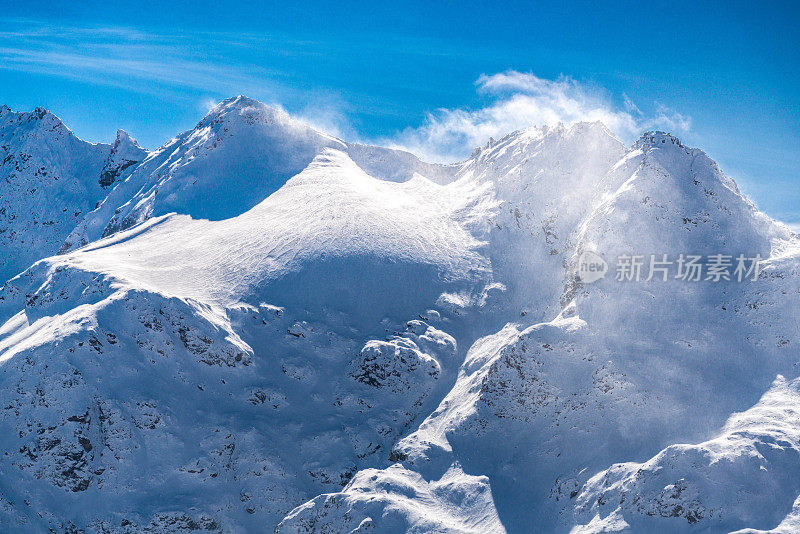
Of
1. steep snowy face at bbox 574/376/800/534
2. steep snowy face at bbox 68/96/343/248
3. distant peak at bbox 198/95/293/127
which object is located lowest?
steep snowy face at bbox 574/376/800/534

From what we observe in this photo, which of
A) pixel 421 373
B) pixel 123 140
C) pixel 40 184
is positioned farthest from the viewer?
pixel 123 140

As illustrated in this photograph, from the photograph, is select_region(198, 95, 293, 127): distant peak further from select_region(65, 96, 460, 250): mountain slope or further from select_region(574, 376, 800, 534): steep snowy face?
select_region(574, 376, 800, 534): steep snowy face

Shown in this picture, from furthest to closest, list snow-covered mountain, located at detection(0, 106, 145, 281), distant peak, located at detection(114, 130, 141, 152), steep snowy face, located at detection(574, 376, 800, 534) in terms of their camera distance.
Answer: distant peak, located at detection(114, 130, 141, 152) < snow-covered mountain, located at detection(0, 106, 145, 281) < steep snowy face, located at detection(574, 376, 800, 534)

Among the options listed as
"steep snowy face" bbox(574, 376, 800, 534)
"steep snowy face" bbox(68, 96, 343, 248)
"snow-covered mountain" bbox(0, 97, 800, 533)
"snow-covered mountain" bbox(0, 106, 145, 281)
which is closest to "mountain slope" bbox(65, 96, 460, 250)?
"steep snowy face" bbox(68, 96, 343, 248)

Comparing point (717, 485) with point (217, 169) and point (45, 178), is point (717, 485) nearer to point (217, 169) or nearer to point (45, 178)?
point (217, 169)

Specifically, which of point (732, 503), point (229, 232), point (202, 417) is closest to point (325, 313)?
point (202, 417)

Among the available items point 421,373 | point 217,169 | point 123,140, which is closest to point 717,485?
point 421,373
